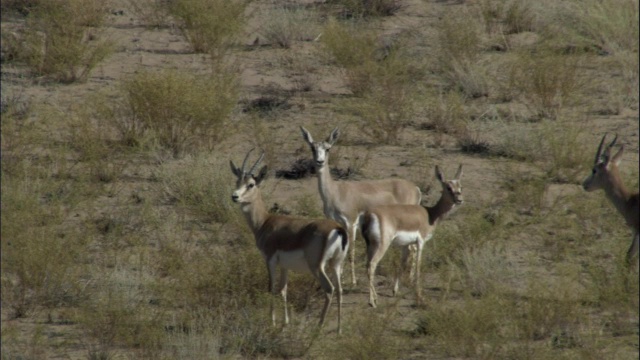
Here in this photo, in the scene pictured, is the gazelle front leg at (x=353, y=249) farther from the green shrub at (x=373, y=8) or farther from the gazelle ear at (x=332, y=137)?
the green shrub at (x=373, y=8)

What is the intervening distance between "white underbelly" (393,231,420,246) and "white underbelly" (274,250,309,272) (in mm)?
1238

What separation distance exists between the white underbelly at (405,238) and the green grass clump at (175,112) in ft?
15.4

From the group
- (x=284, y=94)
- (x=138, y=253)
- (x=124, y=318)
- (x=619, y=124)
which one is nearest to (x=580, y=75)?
(x=619, y=124)

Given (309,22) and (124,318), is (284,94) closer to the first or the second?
(309,22)

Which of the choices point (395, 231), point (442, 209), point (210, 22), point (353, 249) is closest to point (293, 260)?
point (395, 231)

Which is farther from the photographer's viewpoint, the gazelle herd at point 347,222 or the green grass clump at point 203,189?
the green grass clump at point 203,189

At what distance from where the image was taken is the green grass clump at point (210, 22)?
18.1m

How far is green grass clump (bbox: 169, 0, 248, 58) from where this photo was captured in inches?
713

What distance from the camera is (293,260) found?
34.2 ft

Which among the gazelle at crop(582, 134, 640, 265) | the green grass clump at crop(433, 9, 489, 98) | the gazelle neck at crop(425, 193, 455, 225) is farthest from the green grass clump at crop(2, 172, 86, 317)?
the green grass clump at crop(433, 9, 489, 98)

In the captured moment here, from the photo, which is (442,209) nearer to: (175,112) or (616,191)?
(616,191)

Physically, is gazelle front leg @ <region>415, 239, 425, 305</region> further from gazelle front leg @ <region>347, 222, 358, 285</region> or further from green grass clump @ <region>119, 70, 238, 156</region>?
green grass clump @ <region>119, 70, 238, 156</region>

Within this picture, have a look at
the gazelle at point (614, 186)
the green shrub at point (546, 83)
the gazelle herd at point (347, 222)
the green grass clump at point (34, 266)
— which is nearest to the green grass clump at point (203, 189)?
the gazelle herd at point (347, 222)

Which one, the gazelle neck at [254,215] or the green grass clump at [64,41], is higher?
the green grass clump at [64,41]
